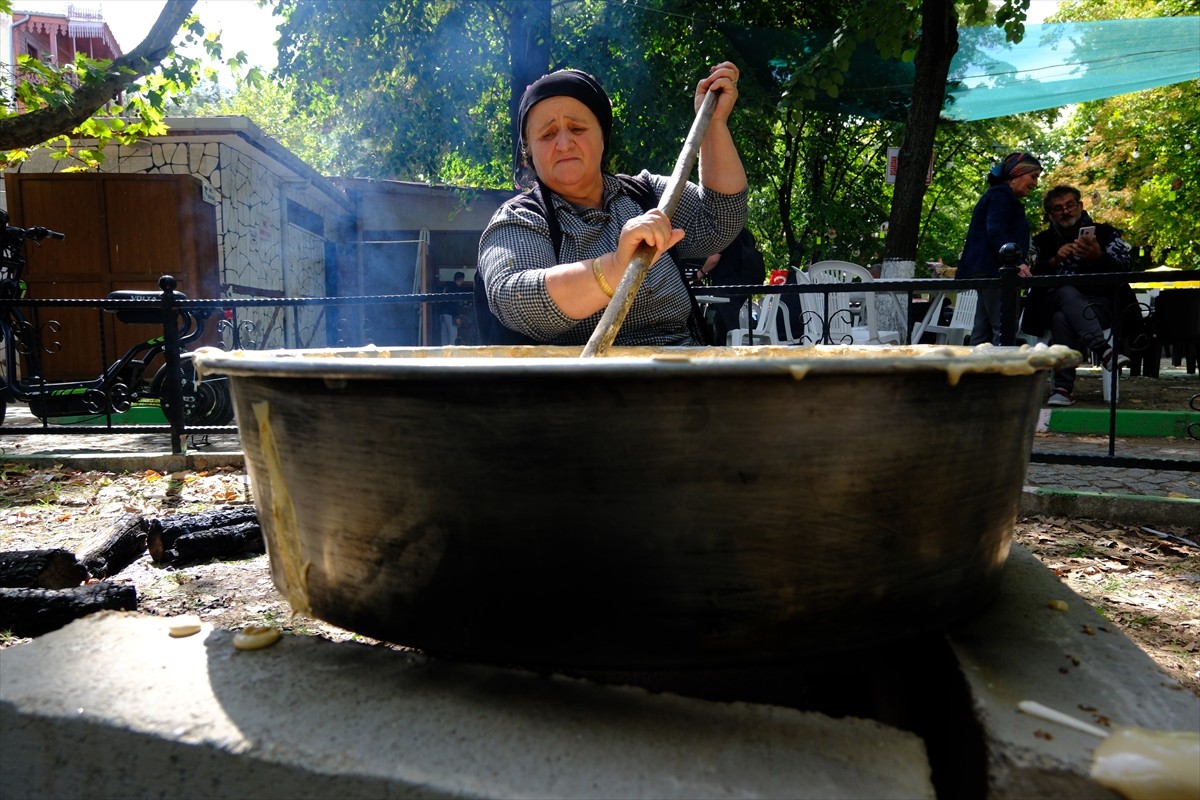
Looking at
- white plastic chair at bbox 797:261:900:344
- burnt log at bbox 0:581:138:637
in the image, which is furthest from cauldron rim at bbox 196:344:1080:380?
white plastic chair at bbox 797:261:900:344

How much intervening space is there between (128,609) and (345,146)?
1179 centimetres

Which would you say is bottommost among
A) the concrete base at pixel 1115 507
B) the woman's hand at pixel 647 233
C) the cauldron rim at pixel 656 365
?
the concrete base at pixel 1115 507

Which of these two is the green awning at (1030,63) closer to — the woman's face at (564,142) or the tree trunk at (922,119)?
the tree trunk at (922,119)

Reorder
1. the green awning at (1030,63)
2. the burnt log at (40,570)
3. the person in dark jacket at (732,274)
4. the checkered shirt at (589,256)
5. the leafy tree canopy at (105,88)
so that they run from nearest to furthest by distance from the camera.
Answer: the checkered shirt at (589,256) < the burnt log at (40,570) < the leafy tree canopy at (105,88) < the person in dark jacket at (732,274) < the green awning at (1030,63)

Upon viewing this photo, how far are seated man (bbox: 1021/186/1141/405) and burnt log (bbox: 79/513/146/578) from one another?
646 centimetres

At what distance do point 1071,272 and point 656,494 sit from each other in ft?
23.0

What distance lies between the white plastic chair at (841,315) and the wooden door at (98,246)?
7281 mm

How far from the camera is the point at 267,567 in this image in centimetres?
281

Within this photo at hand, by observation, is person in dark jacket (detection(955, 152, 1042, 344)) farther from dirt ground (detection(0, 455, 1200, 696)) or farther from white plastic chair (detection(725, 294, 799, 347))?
dirt ground (detection(0, 455, 1200, 696))

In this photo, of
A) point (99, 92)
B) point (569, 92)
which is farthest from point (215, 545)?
point (99, 92)

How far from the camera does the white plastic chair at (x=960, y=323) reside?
815 centimetres

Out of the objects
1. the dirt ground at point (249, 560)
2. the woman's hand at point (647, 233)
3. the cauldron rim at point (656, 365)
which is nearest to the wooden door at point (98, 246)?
the dirt ground at point (249, 560)

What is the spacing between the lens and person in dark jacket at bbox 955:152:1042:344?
6613mm

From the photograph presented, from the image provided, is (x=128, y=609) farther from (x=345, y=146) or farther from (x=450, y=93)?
(x=345, y=146)
